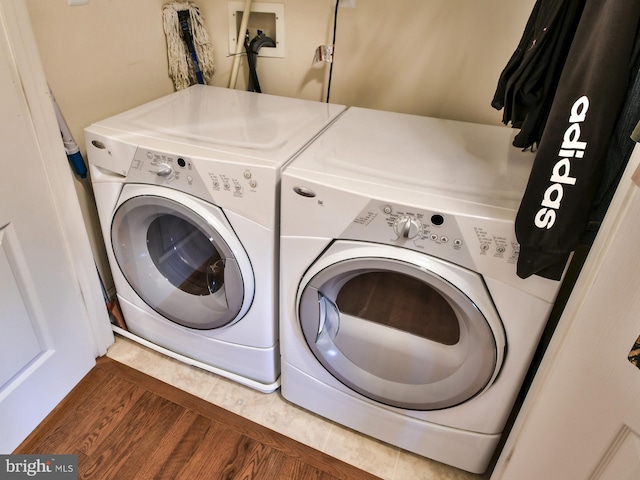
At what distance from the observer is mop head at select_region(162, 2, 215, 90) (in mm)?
1604

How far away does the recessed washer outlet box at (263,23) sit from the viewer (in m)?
1.58

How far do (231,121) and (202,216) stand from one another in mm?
347

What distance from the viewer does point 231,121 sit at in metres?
1.34

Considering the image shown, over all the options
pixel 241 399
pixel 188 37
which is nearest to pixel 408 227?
pixel 241 399

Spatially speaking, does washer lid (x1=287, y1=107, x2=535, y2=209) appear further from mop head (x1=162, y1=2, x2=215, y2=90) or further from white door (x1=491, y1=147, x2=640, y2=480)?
mop head (x1=162, y1=2, x2=215, y2=90)

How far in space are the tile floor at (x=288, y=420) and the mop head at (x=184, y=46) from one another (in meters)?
1.05

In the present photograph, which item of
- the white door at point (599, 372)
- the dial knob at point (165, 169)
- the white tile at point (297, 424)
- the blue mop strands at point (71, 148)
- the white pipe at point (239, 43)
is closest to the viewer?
the white door at point (599, 372)

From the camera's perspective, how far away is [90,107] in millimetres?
1420

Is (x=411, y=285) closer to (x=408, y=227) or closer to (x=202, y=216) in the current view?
(x=408, y=227)

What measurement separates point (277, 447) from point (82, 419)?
62 centimetres

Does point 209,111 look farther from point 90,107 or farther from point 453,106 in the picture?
point 453,106

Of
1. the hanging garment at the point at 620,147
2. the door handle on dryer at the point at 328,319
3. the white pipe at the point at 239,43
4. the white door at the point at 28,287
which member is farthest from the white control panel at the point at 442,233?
the white pipe at the point at 239,43

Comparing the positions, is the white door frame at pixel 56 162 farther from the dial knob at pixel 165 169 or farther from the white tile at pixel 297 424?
the white tile at pixel 297 424

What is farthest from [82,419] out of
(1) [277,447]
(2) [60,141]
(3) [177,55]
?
(3) [177,55]
